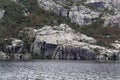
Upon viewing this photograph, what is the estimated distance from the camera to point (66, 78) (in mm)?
98000

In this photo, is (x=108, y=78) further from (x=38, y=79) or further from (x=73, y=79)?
(x=38, y=79)

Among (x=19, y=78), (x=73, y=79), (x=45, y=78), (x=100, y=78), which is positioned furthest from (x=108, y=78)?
(x=19, y=78)

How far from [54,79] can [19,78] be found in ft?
30.9

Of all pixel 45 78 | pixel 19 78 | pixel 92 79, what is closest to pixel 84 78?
pixel 92 79

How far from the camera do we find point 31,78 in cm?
9562

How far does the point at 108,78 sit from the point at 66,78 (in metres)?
11.8

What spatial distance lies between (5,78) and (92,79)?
76.6ft

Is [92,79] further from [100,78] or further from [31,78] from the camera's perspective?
[31,78]

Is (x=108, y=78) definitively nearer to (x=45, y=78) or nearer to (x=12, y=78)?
(x=45, y=78)

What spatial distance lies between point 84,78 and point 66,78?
5111 mm

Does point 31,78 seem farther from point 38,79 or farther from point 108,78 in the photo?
point 108,78

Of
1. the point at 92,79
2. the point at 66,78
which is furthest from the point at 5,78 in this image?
the point at 92,79

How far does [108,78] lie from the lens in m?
98.9

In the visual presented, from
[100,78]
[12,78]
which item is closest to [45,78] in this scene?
[12,78]
